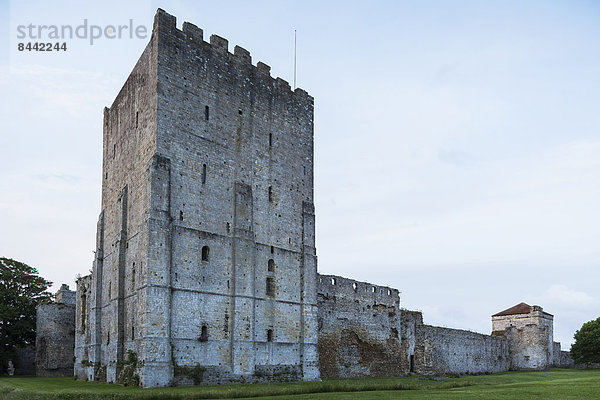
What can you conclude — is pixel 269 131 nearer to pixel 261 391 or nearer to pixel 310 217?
pixel 310 217

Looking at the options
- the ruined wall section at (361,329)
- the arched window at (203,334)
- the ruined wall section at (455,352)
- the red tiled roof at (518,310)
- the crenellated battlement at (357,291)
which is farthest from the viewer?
the red tiled roof at (518,310)

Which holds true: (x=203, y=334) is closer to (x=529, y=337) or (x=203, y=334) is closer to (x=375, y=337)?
(x=375, y=337)

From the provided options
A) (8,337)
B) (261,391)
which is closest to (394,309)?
(261,391)

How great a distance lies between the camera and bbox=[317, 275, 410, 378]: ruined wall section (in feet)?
115

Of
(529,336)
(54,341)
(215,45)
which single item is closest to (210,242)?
(215,45)

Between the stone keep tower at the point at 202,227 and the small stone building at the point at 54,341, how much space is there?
502 cm

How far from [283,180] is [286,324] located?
26.9 ft

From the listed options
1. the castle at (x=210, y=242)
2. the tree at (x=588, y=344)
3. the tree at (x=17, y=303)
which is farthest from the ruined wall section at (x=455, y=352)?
the tree at (x=17, y=303)

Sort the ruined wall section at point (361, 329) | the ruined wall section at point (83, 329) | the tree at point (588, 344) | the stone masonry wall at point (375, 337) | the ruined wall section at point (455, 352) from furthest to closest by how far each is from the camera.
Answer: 1. the tree at point (588, 344)
2. the ruined wall section at point (455, 352)
3. the stone masonry wall at point (375, 337)
4. the ruined wall section at point (361, 329)
5. the ruined wall section at point (83, 329)

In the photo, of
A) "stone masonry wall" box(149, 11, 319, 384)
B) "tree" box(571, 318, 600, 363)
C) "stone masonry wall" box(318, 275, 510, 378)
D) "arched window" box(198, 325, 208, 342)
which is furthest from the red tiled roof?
→ "arched window" box(198, 325, 208, 342)

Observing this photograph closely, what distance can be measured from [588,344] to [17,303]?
4948 cm

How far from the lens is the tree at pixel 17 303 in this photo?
38906mm

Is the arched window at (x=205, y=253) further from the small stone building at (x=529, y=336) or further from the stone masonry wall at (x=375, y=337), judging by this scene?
the small stone building at (x=529, y=336)

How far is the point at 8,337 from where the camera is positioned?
39250 millimetres
